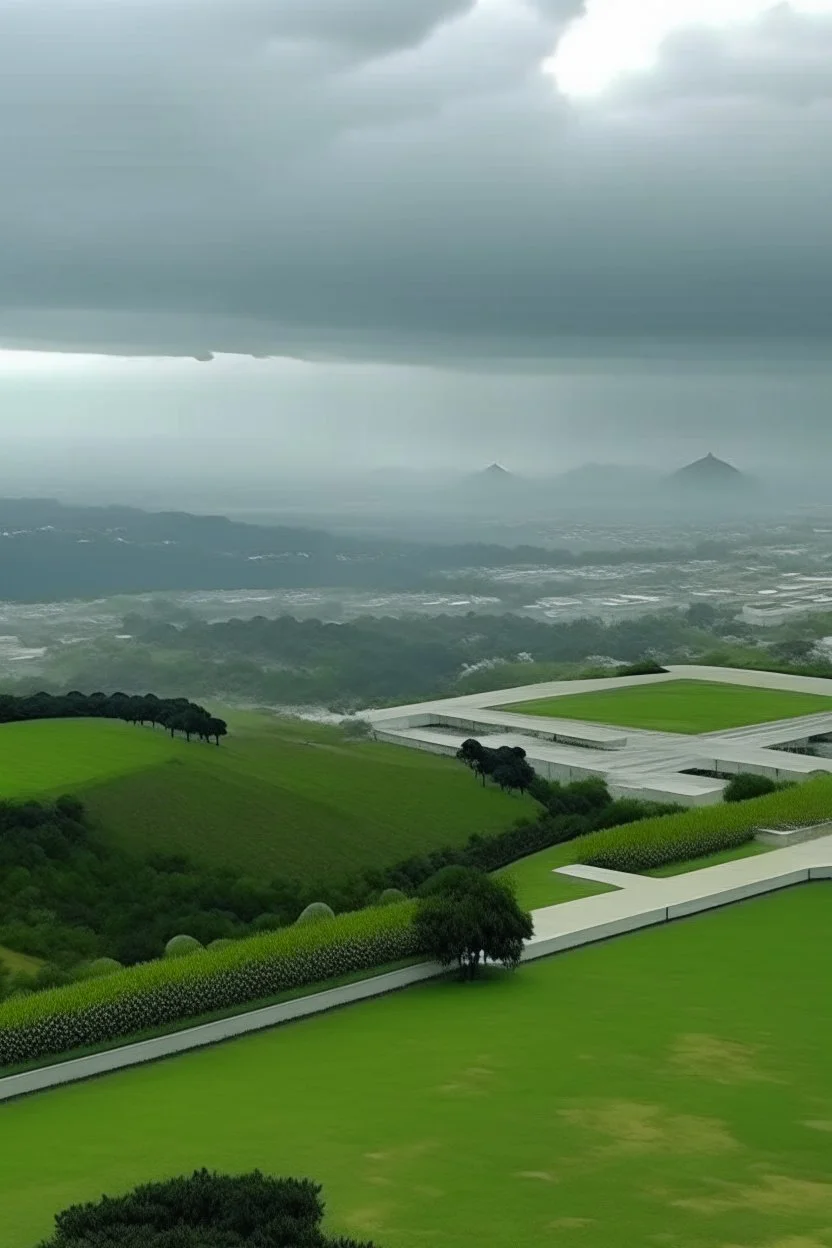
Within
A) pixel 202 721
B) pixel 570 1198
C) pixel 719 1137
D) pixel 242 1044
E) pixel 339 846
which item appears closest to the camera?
pixel 570 1198

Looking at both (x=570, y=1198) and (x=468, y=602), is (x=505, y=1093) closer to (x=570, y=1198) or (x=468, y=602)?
(x=570, y=1198)

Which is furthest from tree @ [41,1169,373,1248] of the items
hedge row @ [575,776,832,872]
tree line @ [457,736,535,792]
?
tree line @ [457,736,535,792]

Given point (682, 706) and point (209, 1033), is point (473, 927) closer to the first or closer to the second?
point (209, 1033)

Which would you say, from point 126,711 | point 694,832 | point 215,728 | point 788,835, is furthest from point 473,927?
point 126,711

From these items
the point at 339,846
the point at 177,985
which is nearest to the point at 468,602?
the point at 339,846

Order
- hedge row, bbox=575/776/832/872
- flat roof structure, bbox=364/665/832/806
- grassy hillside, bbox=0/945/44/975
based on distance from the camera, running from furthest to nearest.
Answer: flat roof structure, bbox=364/665/832/806 < hedge row, bbox=575/776/832/872 < grassy hillside, bbox=0/945/44/975

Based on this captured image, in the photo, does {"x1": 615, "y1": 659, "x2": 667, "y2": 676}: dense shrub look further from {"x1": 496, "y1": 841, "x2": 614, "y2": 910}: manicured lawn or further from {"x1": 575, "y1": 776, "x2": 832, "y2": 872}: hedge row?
{"x1": 496, "y1": 841, "x2": 614, "y2": 910}: manicured lawn
